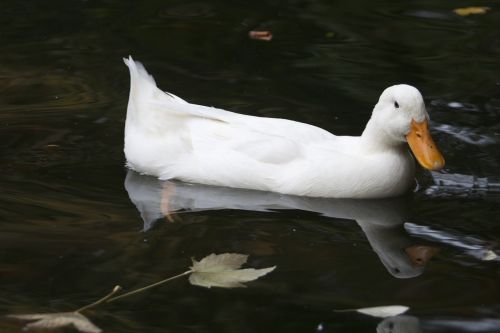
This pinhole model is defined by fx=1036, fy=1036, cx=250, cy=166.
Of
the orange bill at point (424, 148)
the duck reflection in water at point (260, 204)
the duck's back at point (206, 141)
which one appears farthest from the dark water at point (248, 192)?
the orange bill at point (424, 148)

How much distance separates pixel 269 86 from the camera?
8195mm

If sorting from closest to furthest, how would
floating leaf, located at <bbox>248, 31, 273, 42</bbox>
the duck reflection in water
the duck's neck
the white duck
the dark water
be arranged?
the dark water, the duck reflection in water, the white duck, the duck's neck, floating leaf, located at <bbox>248, 31, 273, 42</bbox>

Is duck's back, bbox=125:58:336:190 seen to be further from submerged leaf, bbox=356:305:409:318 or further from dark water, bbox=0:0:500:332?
submerged leaf, bbox=356:305:409:318

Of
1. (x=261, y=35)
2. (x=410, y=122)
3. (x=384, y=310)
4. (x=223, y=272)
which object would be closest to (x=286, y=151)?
(x=410, y=122)

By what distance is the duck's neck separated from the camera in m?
6.44

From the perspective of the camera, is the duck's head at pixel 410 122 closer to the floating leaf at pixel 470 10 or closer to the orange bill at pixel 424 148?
the orange bill at pixel 424 148

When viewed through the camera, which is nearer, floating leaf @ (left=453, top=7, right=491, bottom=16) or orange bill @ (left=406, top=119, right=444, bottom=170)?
orange bill @ (left=406, top=119, right=444, bottom=170)

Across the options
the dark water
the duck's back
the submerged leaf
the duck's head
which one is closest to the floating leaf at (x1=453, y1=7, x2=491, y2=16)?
the dark water

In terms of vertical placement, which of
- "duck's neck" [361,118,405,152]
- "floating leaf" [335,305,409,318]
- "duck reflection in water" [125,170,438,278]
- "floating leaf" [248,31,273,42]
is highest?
"duck's neck" [361,118,405,152]

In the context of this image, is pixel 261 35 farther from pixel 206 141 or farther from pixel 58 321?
pixel 58 321

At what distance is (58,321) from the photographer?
4.68 m

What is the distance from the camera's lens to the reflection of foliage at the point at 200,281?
4.66 metres

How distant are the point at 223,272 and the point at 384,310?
2.89 feet

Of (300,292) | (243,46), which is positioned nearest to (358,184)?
(300,292)
